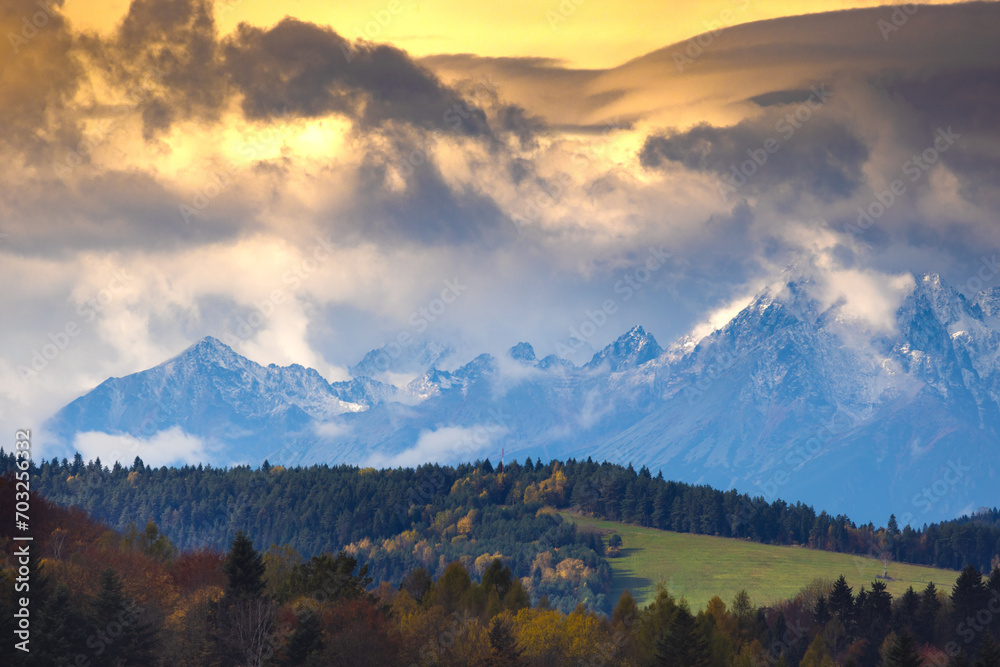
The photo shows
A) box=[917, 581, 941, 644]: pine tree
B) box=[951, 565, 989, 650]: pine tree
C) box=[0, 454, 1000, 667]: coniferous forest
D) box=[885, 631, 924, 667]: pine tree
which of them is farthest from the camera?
box=[951, 565, 989, 650]: pine tree

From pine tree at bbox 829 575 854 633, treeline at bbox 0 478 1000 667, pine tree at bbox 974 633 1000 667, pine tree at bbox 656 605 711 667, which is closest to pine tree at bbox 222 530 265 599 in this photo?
treeline at bbox 0 478 1000 667

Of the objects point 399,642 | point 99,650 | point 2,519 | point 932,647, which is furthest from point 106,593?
point 932,647

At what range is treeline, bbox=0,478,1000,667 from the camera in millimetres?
86438

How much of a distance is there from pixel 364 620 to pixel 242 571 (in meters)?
14.5

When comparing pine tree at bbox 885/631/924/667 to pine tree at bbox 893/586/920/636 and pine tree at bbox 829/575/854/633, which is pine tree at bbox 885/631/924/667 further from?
pine tree at bbox 829/575/854/633

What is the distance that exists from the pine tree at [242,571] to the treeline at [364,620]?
0.12 meters

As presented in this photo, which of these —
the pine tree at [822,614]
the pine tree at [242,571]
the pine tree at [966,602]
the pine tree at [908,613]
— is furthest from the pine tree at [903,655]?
the pine tree at [242,571]

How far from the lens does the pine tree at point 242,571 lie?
303 ft

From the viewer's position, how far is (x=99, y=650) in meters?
83.9

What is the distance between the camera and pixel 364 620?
10162 cm

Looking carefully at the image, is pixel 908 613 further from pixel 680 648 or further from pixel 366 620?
pixel 366 620

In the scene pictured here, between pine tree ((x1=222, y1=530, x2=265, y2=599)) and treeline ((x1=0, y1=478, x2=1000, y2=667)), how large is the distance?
0.40 feet

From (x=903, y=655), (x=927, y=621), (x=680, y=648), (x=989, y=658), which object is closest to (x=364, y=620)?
(x=680, y=648)

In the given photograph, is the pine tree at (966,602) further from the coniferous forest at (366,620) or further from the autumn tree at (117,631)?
the autumn tree at (117,631)
